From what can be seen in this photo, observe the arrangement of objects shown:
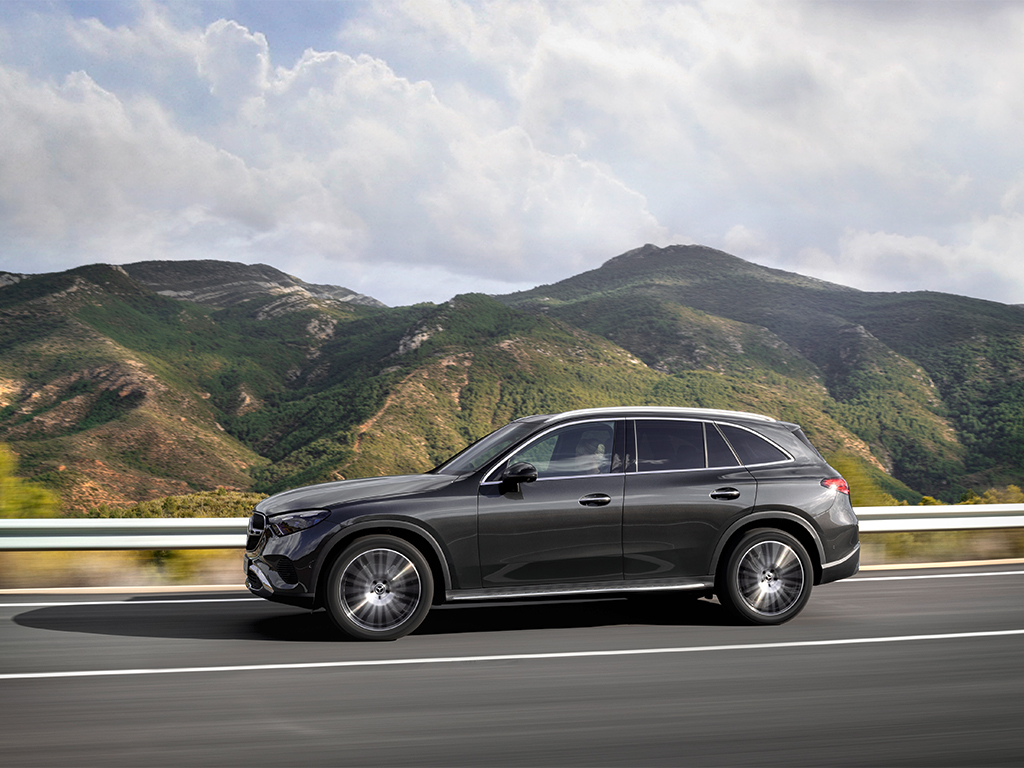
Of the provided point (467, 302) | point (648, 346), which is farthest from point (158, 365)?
point (648, 346)

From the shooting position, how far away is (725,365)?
12962cm

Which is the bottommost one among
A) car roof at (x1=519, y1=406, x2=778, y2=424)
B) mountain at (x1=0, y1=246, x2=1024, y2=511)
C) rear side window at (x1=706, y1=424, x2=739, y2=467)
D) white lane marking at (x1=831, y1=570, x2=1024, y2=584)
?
white lane marking at (x1=831, y1=570, x2=1024, y2=584)

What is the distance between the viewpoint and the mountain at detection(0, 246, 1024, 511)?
82625 mm

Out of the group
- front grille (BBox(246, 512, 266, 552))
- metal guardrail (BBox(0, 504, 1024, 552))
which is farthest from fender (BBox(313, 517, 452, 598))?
metal guardrail (BBox(0, 504, 1024, 552))

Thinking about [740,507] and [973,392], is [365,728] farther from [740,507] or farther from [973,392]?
[973,392]

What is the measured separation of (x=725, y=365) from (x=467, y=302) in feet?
118

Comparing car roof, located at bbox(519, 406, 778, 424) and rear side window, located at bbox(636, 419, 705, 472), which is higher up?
car roof, located at bbox(519, 406, 778, 424)

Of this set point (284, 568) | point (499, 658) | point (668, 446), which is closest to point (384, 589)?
point (284, 568)

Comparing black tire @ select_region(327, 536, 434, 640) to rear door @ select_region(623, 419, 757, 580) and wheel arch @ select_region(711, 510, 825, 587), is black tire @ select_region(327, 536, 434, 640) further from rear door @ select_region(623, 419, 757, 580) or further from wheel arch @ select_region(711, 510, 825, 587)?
wheel arch @ select_region(711, 510, 825, 587)

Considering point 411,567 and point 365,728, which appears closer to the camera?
point 365,728

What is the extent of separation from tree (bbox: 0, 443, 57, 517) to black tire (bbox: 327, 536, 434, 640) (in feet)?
20.0

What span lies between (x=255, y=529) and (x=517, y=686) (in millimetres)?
2623

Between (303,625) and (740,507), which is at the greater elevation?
(740,507)

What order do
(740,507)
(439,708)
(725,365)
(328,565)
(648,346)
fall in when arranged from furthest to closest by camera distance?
(648,346)
(725,365)
(740,507)
(328,565)
(439,708)
